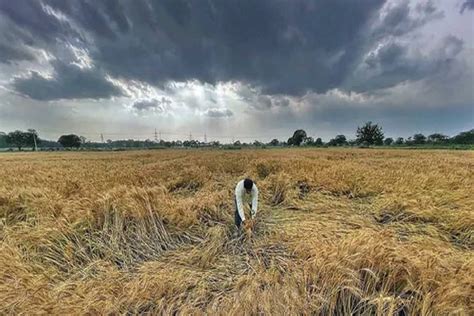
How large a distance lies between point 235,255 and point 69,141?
4523 inches

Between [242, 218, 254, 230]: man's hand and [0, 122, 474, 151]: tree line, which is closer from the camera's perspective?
[242, 218, 254, 230]: man's hand

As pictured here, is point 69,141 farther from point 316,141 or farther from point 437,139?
point 437,139

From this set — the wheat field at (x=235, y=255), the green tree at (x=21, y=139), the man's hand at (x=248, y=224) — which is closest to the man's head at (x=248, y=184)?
the man's hand at (x=248, y=224)

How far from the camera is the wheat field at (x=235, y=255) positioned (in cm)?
220

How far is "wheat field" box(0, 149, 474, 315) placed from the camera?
2.20m

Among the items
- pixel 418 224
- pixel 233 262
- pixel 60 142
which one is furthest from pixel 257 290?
pixel 60 142

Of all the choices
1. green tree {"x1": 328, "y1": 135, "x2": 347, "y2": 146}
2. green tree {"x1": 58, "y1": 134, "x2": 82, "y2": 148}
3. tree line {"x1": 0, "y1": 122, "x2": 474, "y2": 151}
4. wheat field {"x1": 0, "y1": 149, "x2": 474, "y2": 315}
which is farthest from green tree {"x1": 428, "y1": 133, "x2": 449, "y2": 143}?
green tree {"x1": 58, "y1": 134, "x2": 82, "y2": 148}

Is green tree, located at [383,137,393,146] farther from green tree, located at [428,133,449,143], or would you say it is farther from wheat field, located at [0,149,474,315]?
wheat field, located at [0,149,474,315]

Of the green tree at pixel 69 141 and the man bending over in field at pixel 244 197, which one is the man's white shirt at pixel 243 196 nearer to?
the man bending over in field at pixel 244 197

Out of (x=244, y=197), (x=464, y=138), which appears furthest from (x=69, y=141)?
(x=464, y=138)

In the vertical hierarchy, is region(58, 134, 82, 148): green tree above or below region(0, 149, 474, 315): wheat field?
above

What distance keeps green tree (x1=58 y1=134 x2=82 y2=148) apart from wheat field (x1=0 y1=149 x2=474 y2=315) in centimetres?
10930

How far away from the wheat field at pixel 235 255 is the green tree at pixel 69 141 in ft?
359

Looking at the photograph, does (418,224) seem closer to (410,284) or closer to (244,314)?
(410,284)
